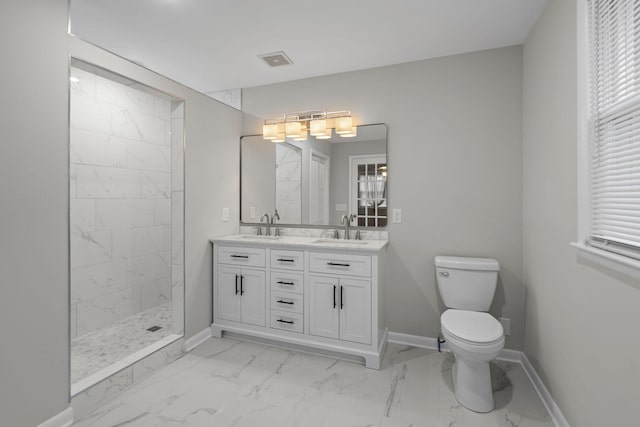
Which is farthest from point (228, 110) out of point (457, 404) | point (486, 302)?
point (457, 404)

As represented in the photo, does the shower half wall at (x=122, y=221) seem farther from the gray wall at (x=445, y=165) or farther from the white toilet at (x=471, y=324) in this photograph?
the white toilet at (x=471, y=324)

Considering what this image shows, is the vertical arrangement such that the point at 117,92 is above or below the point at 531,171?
above

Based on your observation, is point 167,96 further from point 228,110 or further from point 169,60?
point 228,110

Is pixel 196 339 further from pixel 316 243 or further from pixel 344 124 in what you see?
pixel 344 124

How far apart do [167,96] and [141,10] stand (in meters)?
0.57

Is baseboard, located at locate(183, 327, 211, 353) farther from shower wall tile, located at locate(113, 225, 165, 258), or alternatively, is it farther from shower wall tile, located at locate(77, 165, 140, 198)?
shower wall tile, located at locate(77, 165, 140, 198)

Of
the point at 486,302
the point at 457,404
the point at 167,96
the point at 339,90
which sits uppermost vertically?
the point at 339,90

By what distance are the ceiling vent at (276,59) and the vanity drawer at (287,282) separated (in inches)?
72.1

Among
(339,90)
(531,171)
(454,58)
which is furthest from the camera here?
(339,90)

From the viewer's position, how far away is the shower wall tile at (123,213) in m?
2.93

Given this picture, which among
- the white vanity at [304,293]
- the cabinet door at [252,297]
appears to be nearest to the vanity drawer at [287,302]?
the white vanity at [304,293]

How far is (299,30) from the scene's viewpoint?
7.33ft

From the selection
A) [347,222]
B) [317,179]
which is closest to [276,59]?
[317,179]

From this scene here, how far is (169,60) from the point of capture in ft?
8.85
